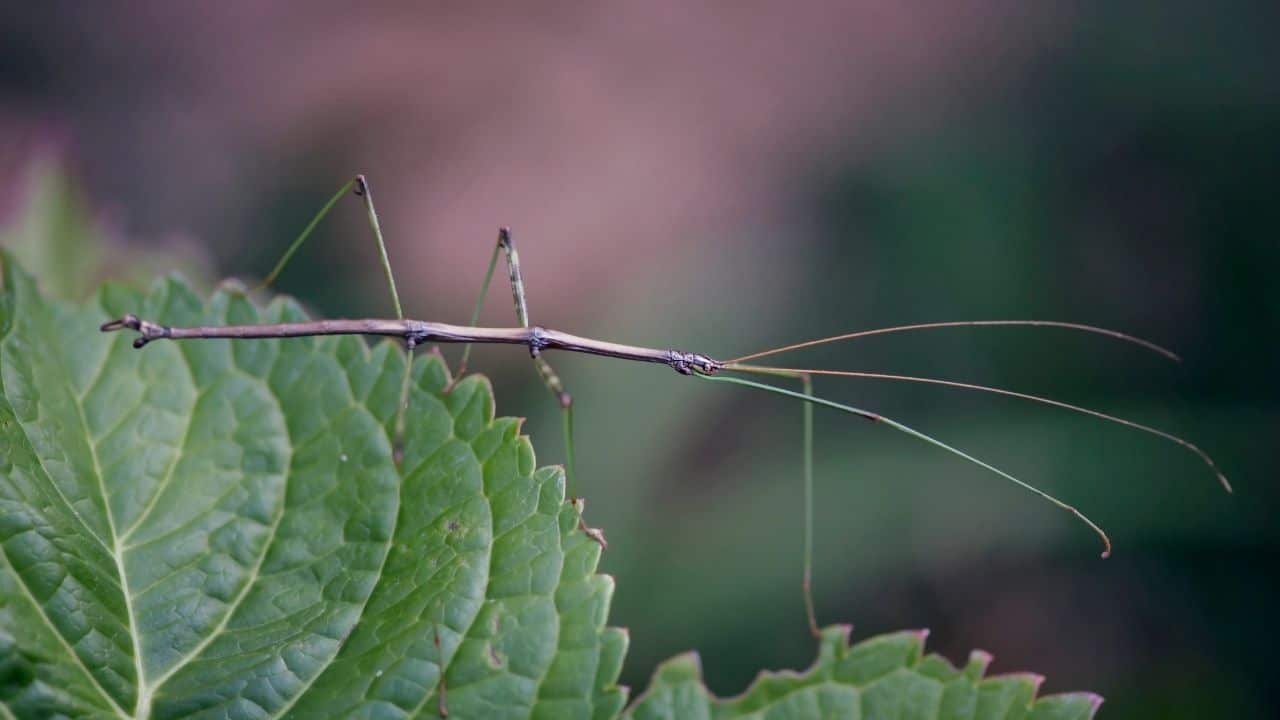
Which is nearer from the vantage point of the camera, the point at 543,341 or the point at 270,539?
the point at 270,539

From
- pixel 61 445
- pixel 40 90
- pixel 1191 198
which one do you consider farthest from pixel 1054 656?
pixel 40 90

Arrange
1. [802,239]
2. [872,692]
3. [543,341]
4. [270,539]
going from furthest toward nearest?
1. [802,239]
2. [543,341]
3. [270,539]
4. [872,692]

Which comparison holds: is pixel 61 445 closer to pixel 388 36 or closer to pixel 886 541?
pixel 886 541

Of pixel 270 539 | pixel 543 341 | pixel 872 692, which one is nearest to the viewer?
pixel 872 692

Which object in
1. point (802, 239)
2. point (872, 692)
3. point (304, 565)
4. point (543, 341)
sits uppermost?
point (802, 239)

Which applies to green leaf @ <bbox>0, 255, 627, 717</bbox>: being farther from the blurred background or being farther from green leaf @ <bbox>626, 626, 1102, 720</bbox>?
the blurred background

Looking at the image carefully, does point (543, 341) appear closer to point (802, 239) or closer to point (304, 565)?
point (304, 565)

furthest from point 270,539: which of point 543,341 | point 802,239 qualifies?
point 802,239
